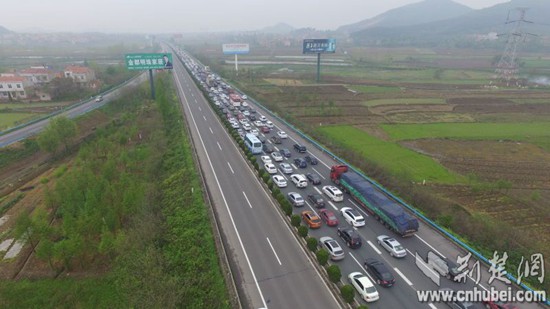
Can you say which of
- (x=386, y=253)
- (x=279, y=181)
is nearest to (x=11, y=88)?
(x=279, y=181)

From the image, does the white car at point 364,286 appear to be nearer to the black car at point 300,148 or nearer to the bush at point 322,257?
the bush at point 322,257

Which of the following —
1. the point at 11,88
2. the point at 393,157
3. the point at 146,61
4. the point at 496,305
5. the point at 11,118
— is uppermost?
the point at 146,61

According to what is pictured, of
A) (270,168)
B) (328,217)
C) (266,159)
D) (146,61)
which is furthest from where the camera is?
(146,61)

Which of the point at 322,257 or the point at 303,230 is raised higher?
the point at 303,230

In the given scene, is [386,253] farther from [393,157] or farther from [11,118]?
[11,118]

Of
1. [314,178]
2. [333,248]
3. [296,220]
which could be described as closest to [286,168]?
[314,178]

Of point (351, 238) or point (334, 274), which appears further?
point (351, 238)

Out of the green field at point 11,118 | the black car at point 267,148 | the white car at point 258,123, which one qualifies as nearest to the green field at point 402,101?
the white car at point 258,123

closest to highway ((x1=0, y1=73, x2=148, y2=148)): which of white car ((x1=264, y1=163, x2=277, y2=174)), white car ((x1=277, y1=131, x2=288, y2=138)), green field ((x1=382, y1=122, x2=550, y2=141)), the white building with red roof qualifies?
the white building with red roof

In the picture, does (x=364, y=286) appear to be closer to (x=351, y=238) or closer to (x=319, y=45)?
(x=351, y=238)

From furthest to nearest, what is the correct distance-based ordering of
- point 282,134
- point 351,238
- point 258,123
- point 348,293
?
1. point 258,123
2. point 282,134
3. point 351,238
4. point 348,293
